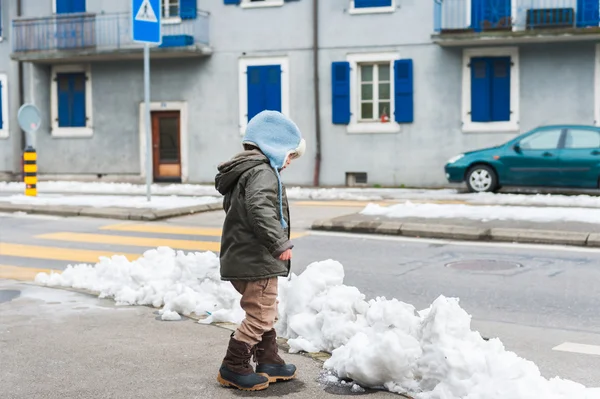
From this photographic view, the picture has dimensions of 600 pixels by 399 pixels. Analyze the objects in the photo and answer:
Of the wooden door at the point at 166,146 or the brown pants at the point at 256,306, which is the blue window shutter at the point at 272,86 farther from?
the brown pants at the point at 256,306

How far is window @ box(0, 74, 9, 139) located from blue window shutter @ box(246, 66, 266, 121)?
8022 mm

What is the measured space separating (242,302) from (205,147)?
70.9ft

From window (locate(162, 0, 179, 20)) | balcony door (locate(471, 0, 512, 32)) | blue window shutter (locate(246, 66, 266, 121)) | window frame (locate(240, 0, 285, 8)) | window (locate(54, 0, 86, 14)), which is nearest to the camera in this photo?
balcony door (locate(471, 0, 512, 32))

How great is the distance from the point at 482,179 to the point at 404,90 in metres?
4.47

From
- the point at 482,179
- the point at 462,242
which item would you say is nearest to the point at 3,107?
the point at 482,179

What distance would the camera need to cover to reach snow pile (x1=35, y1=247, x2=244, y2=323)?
7.03 meters

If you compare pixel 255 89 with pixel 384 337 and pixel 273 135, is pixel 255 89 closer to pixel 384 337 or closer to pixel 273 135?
pixel 273 135

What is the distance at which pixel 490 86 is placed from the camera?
23562mm

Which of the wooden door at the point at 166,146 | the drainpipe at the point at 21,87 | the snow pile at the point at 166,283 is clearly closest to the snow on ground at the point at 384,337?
the snow pile at the point at 166,283

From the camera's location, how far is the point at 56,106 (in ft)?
92.5

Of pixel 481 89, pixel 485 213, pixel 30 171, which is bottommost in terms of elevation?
pixel 485 213

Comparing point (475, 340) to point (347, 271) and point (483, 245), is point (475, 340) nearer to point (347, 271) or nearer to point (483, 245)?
point (347, 271)

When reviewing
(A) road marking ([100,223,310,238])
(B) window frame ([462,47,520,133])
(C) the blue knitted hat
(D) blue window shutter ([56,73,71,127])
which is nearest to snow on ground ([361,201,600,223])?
(A) road marking ([100,223,310,238])

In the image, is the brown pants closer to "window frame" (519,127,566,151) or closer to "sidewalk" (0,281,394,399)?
"sidewalk" (0,281,394,399)
